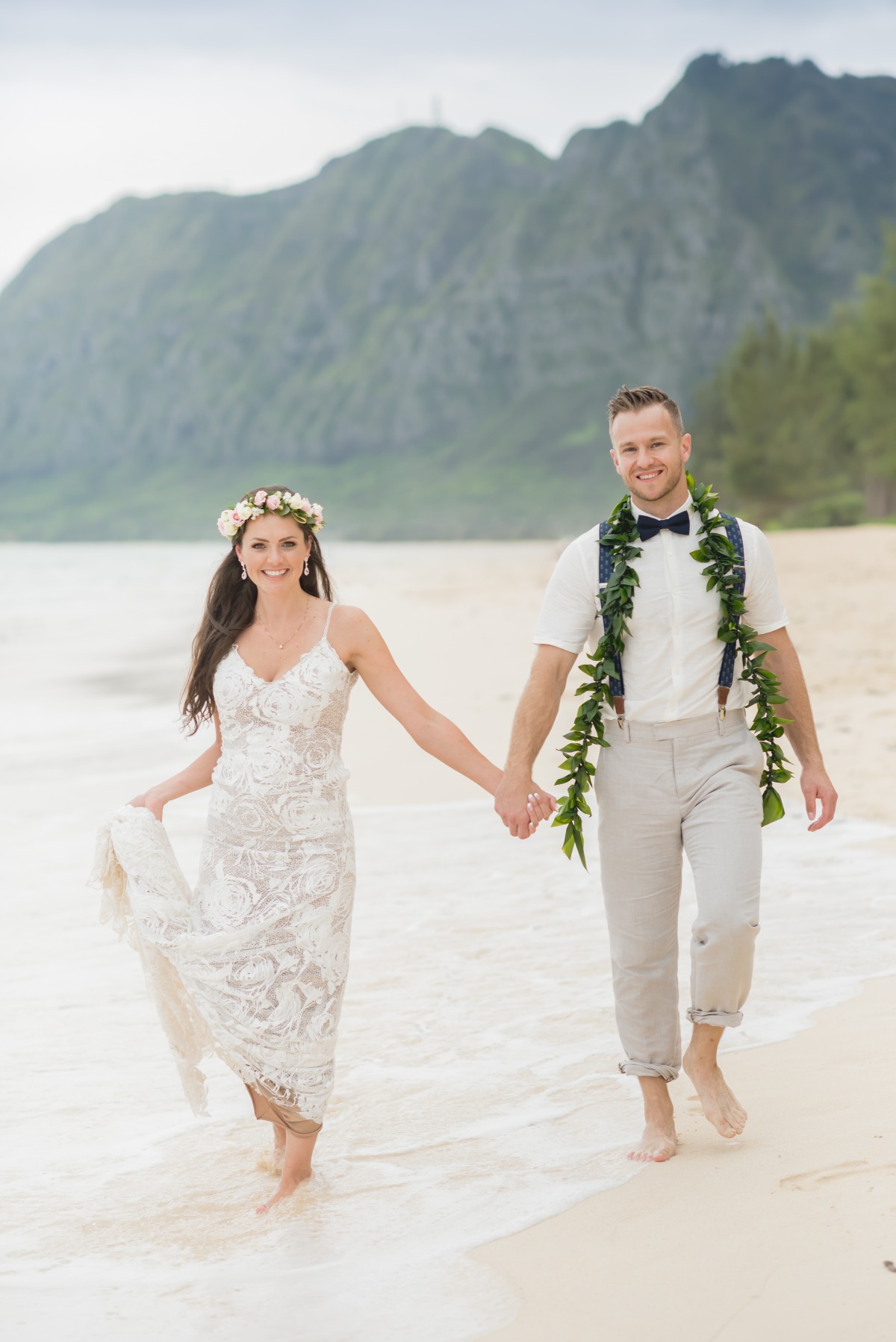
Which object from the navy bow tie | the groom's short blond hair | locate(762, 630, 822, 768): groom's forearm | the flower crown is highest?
the groom's short blond hair

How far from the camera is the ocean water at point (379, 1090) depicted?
353cm

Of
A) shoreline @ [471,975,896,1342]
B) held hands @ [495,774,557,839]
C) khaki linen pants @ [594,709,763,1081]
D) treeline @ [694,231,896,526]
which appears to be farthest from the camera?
treeline @ [694,231,896,526]

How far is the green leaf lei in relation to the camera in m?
3.97

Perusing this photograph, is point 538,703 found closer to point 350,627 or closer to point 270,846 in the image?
point 350,627

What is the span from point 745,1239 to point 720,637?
162 centimetres

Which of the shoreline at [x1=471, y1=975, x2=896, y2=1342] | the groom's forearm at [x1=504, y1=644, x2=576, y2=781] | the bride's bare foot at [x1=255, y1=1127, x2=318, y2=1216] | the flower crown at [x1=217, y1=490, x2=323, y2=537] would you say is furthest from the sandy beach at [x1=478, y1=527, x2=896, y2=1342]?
the flower crown at [x1=217, y1=490, x2=323, y2=537]

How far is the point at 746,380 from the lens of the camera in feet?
213

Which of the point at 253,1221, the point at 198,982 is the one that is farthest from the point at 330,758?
the point at 253,1221

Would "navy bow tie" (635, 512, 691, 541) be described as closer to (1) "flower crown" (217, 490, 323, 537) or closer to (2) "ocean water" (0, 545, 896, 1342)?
(1) "flower crown" (217, 490, 323, 537)

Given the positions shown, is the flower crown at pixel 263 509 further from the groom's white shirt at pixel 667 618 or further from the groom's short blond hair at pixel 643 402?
the groom's short blond hair at pixel 643 402

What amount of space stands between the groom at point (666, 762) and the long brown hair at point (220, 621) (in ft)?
2.94

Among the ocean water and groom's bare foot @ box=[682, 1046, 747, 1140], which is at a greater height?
groom's bare foot @ box=[682, 1046, 747, 1140]

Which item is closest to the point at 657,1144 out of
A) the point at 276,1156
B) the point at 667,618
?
the point at 276,1156

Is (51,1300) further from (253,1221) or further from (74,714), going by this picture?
(74,714)
